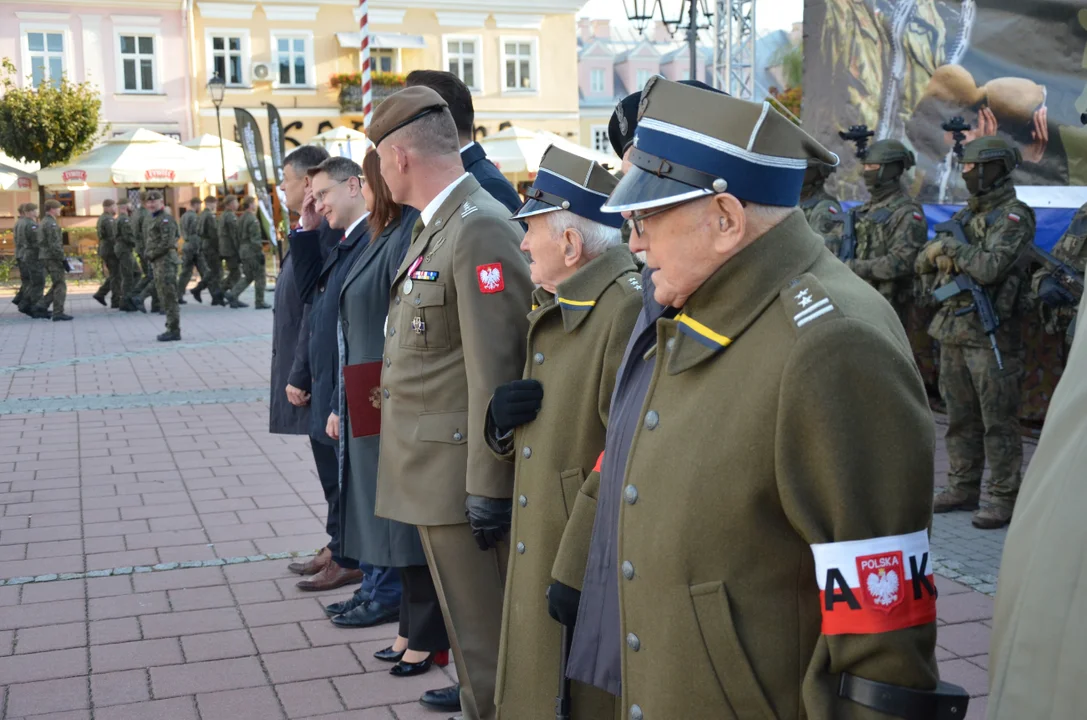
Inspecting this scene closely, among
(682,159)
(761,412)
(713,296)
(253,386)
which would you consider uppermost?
(682,159)

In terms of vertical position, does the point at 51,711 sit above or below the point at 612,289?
below

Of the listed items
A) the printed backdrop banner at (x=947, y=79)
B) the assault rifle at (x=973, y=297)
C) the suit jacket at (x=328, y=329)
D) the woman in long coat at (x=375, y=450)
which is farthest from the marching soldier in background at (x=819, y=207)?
the woman in long coat at (x=375, y=450)

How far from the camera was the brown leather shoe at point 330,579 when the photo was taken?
17.5 ft

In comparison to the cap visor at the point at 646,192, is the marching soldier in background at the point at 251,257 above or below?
below

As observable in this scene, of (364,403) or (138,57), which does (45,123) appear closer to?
(138,57)

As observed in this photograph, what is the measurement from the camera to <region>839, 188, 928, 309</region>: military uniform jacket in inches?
302

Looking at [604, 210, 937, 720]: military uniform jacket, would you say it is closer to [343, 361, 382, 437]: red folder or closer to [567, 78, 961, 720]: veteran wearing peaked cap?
[567, 78, 961, 720]: veteran wearing peaked cap

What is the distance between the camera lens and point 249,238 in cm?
2044

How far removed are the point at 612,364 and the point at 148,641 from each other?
2.82 metres

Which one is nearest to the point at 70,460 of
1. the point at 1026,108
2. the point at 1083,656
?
the point at 1026,108

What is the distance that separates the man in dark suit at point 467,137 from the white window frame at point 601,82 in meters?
68.6

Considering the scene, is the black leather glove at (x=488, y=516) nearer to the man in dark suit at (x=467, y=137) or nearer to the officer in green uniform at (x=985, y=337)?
the man in dark suit at (x=467, y=137)

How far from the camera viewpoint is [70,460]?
8.14 metres

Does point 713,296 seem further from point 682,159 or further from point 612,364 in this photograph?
point 612,364
